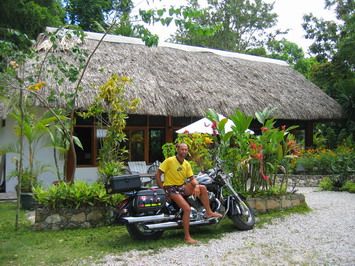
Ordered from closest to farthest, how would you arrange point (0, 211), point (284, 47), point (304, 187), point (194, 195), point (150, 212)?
point (150, 212)
point (194, 195)
point (0, 211)
point (304, 187)
point (284, 47)

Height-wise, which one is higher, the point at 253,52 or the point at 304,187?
the point at 253,52

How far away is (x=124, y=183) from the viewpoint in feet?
19.7

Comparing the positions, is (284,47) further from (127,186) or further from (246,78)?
(127,186)

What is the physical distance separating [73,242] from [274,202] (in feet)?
12.9

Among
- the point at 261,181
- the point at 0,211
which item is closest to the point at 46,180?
the point at 0,211

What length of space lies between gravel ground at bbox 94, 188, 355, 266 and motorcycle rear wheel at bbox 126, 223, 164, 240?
0.48m

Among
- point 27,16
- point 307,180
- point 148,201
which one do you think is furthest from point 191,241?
point 27,16

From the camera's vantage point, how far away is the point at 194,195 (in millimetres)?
6324

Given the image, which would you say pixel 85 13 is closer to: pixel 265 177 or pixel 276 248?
pixel 265 177

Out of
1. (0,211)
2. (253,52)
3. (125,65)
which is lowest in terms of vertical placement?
(0,211)

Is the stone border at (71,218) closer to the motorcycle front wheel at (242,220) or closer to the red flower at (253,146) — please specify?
the motorcycle front wheel at (242,220)

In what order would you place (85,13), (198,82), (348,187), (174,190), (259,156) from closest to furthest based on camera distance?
(174,190), (259,156), (348,187), (198,82), (85,13)

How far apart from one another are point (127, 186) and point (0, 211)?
4001mm

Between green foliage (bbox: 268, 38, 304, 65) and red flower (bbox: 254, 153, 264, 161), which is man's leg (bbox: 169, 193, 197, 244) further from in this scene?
green foliage (bbox: 268, 38, 304, 65)
